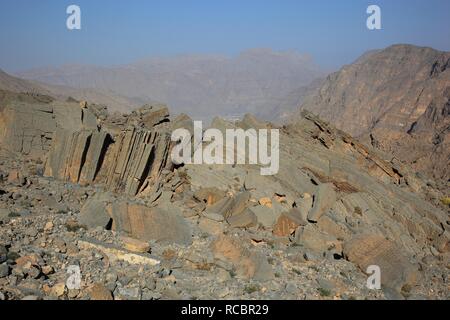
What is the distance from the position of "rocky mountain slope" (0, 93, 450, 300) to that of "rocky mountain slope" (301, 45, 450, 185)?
2718 cm

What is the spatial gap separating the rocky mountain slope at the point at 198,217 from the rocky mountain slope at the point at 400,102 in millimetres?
27177

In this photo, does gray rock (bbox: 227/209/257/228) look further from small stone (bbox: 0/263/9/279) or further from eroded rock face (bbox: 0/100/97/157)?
eroded rock face (bbox: 0/100/97/157)

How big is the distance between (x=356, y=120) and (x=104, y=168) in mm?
75112

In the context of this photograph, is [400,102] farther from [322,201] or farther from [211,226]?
[211,226]

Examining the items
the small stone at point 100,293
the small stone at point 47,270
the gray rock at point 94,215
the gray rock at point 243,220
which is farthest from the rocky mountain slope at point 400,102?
the small stone at point 47,270

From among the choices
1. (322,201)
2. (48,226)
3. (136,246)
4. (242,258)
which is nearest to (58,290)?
(136,246)

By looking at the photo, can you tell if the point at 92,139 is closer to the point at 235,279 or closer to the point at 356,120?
the point at 235,279

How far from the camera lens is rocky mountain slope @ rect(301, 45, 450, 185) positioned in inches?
1908

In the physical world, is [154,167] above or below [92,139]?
below

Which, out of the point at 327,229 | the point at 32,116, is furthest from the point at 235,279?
the point at 32,116

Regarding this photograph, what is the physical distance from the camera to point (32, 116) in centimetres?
1908

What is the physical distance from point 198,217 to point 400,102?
7380cm

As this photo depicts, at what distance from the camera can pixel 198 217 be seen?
14.8 m
